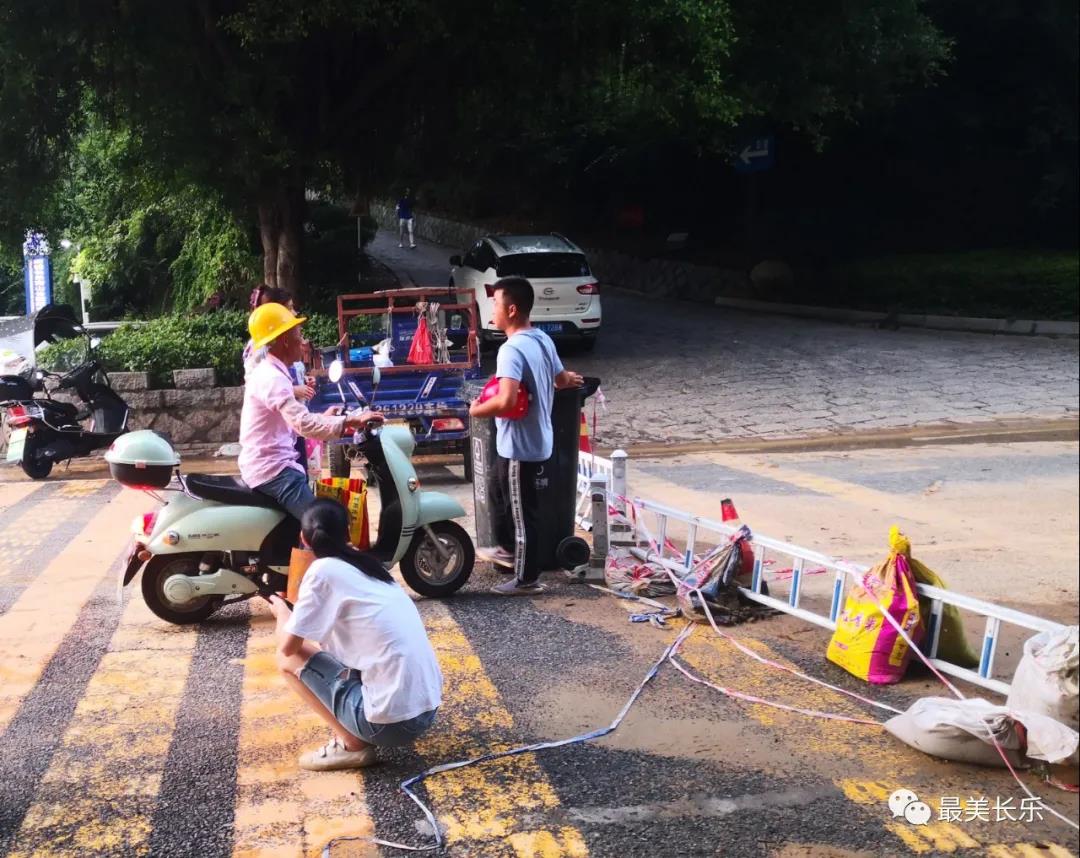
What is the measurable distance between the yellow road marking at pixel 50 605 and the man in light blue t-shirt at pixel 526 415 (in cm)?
239

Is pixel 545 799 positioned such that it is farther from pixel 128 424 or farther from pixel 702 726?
pixel 128 424

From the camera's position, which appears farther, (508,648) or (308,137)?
(308,137)

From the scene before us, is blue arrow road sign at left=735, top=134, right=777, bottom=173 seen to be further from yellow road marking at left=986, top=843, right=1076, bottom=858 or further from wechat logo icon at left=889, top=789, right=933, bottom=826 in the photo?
yellow road marking at left=986, top=843, right=1076, bottom=858

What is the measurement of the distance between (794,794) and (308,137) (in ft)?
41.7

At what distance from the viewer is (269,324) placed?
17.9 ft

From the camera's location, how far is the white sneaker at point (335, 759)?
4160 millimetres

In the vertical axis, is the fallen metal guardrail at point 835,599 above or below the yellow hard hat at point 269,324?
below

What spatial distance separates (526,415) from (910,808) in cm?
299

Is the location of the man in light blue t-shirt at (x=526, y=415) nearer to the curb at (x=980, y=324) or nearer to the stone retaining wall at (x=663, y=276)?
the curb at (x=980, y=324)

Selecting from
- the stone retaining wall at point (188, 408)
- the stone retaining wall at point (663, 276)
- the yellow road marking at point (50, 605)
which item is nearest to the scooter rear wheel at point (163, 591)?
the yellow road marking at point (50, 605)

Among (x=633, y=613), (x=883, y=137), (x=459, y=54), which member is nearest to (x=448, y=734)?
(x=633, y=613)

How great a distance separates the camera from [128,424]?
11430mm

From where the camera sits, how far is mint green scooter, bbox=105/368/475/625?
562 centimetres

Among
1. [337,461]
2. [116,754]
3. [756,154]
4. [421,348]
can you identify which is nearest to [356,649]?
[116,754]
